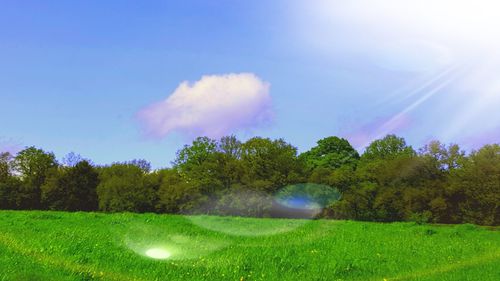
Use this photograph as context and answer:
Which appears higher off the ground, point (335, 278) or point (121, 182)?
point (121, 182)

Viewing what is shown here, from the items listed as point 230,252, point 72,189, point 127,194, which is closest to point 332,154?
point 127,194

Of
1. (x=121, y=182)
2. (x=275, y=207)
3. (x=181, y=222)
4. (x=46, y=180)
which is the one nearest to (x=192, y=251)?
(x=181, y=222)

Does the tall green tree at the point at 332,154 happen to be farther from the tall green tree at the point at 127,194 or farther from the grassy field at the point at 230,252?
the grassy field at the point at 230,252

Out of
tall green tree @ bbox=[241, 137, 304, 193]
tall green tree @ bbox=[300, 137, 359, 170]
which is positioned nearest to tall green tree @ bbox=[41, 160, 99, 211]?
tall green tree @ bbox=[241, 137, 304, 193]

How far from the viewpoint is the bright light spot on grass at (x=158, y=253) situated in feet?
51.9

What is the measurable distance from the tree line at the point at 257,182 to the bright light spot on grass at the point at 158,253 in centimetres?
4591

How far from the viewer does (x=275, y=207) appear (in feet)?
221

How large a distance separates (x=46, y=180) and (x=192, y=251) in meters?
64.0

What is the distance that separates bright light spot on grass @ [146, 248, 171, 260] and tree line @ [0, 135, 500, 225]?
151 feet

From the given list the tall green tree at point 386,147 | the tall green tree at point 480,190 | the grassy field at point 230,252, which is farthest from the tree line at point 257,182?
the grassy field at point 230,252

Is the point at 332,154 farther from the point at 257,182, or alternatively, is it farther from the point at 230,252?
the point at 230,252

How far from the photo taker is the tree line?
60625 mm

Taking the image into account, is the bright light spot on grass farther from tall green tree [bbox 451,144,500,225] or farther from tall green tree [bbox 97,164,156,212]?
tall green tree [bbox 97,164,156,212]

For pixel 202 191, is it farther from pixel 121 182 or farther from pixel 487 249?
pixel 487 249
